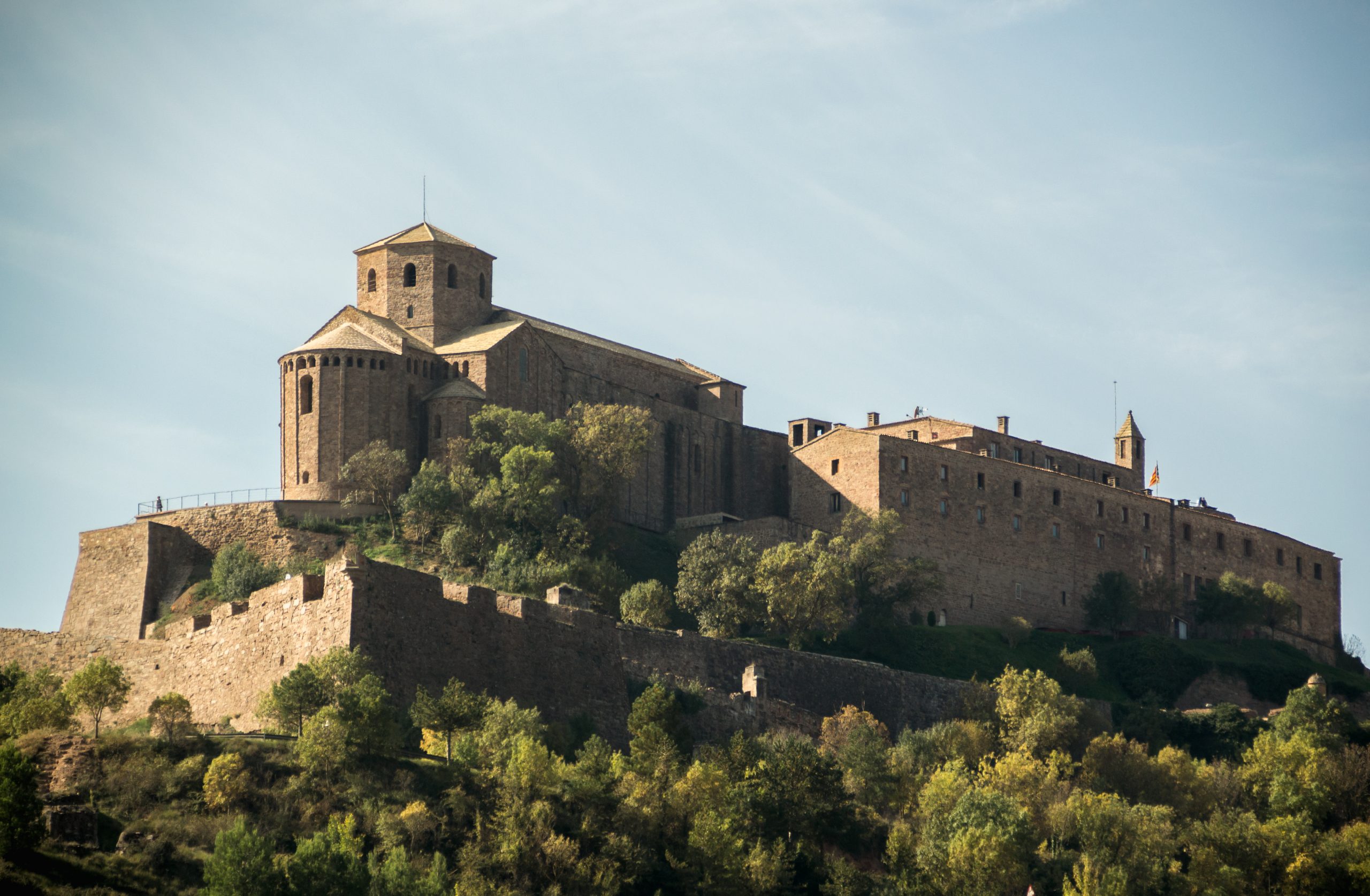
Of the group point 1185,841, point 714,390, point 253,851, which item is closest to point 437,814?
point 253,851

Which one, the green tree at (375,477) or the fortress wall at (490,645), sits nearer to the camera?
the fortress wall at (490,645)

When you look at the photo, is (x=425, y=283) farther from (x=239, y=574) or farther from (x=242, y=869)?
(x=242, y=869)

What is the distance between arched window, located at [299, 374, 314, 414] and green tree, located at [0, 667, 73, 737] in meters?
24.6

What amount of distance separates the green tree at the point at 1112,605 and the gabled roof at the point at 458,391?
29.0 m

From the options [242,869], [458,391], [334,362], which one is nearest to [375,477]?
[334,362]

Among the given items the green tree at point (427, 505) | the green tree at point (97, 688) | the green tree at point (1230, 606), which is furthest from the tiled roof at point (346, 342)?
the green tree at point (1230, 606)

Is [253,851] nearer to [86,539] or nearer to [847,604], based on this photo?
[86,539]

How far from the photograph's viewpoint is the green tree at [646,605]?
74938mm

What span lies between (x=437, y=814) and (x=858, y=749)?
17.3m

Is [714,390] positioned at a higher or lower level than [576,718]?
higher

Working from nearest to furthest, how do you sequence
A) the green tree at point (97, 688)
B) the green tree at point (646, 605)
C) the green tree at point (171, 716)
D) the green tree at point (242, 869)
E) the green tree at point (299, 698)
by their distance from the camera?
the green tree at point (242, 869)
the green tree at point (171, 716)
the green tree at point (299, 698)
the green tree at point (97, 688)
the green tree at point (646, 605)

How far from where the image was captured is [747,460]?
9719 cm

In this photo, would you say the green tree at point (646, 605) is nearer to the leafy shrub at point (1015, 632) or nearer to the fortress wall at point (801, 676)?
the fortress wall at point (801, 676)

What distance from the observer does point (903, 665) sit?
8088 centimetres
